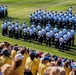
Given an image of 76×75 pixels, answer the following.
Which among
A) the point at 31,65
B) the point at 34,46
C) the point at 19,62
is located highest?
the point at 19,62

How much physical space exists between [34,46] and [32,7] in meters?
18.2

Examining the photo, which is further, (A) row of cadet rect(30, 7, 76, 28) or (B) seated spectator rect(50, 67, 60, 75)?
(A) row of cadet rect(30, 7, 76, 28)

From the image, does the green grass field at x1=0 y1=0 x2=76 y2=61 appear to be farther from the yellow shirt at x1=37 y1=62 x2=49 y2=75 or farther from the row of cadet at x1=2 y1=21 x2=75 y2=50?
the yellow shirt at x1=37 y1=62 x2=49 y2=75

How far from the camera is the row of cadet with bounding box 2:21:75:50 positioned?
20.6 meters

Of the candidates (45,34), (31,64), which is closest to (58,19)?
(45,34)

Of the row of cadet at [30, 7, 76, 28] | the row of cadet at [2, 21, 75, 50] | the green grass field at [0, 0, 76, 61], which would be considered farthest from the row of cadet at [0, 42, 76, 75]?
the green grass field at [0, 0, 76, 61]

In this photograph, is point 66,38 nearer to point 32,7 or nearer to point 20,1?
point 32,7

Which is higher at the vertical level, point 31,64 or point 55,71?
point 55,71

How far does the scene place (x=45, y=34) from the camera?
2228 cm

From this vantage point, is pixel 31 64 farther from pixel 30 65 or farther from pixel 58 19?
pixel 58 19

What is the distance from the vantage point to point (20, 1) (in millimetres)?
44594

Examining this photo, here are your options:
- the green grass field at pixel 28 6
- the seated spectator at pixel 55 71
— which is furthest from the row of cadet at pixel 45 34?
the seated spectator at pixel 55 71

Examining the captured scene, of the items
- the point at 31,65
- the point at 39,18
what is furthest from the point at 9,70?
the point at 39,18

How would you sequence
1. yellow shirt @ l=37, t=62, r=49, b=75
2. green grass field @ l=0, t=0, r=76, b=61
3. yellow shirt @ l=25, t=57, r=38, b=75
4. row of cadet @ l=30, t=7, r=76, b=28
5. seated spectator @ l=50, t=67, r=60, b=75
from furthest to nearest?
1. green grass field @ l=0, t=0, r=76, b=61
2. row of cadet @ l=30, t=7, r=76, b=28
3. yellow shirt @ l=25, t=57, r=38, b=75
4. yellow shirt @ l=37, t=62, r=49, b=75
5. seated spectator @ l=50, t=67, r=60, b=75
